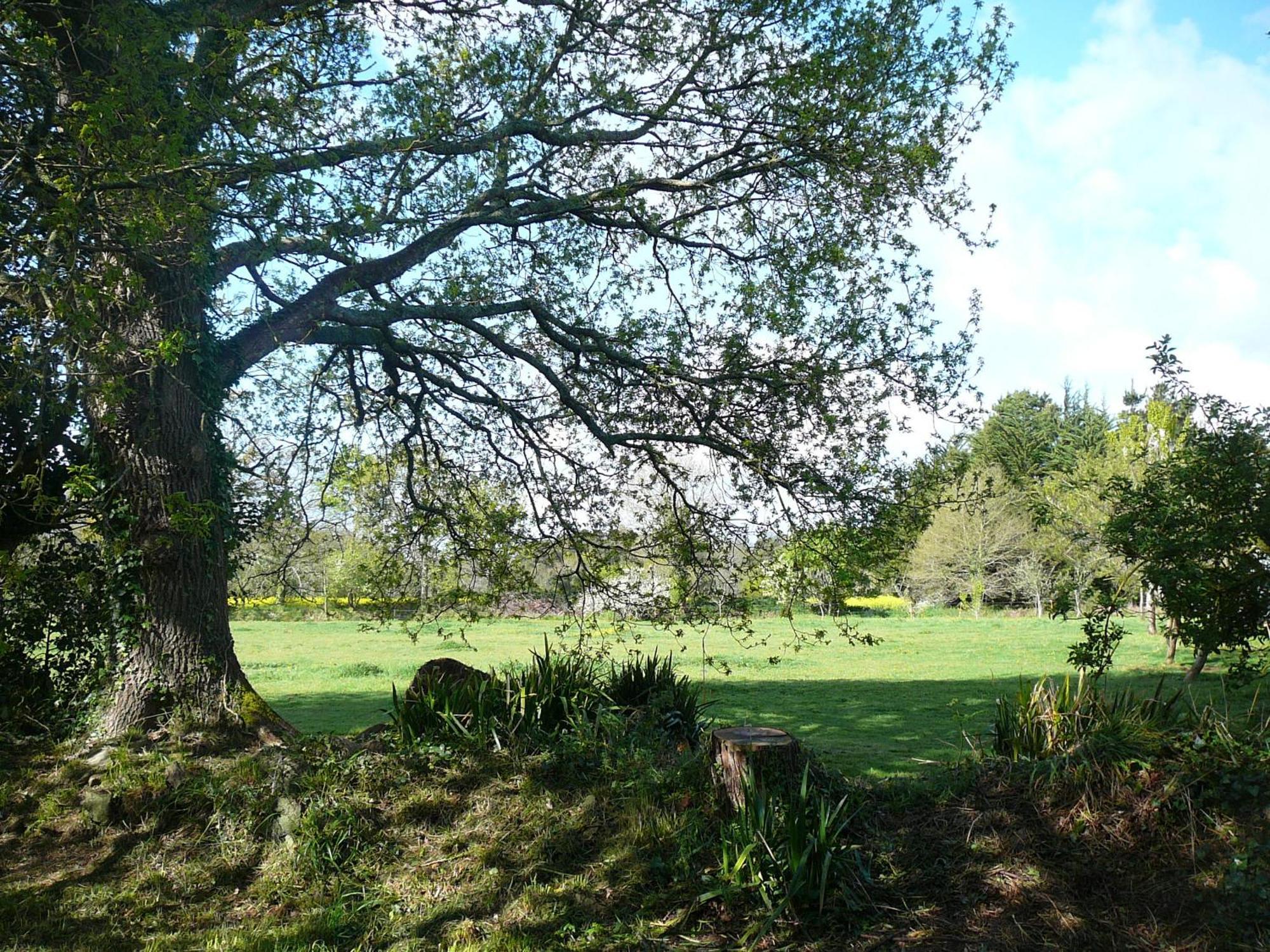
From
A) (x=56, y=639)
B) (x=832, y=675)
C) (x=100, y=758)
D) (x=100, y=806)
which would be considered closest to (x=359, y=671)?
(x=832, y=675)

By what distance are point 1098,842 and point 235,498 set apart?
835 cm

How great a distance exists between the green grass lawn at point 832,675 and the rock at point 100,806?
3919 millimetres

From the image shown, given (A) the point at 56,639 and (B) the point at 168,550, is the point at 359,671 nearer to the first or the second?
(A) the point at 56,639

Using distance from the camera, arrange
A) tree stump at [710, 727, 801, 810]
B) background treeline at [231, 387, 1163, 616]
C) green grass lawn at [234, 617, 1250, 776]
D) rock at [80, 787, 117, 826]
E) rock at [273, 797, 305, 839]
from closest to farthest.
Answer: tree stump at [710, 727, 801, 810], rock at [273, 797, 305, 839], rock at [80, 787, 117, 826], background treeline at [231, 387, 1163, 616], green grass lawn at [234, 617, 1250, 776]

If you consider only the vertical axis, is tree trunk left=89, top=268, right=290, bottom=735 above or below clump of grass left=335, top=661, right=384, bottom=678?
above

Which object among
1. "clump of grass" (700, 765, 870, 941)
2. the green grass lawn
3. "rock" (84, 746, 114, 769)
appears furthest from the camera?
the green grass lawn

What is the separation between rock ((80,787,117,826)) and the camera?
6383mm

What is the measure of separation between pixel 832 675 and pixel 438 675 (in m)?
13.2

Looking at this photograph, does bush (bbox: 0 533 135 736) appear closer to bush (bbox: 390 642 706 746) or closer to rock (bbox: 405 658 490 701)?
rock (bbox: 405 658 490 701)

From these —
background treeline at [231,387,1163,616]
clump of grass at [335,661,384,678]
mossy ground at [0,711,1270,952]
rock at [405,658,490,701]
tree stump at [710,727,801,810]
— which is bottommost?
clump of grass at [335,661,384,678]

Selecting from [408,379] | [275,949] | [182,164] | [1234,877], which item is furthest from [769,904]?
[408,379]

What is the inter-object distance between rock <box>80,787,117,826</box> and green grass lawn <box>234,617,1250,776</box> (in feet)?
12.9

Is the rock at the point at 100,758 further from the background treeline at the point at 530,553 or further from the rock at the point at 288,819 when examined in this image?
the background treeline at the point at 530,553

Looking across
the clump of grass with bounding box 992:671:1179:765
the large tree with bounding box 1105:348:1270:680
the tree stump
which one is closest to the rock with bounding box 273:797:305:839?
the tree stump
